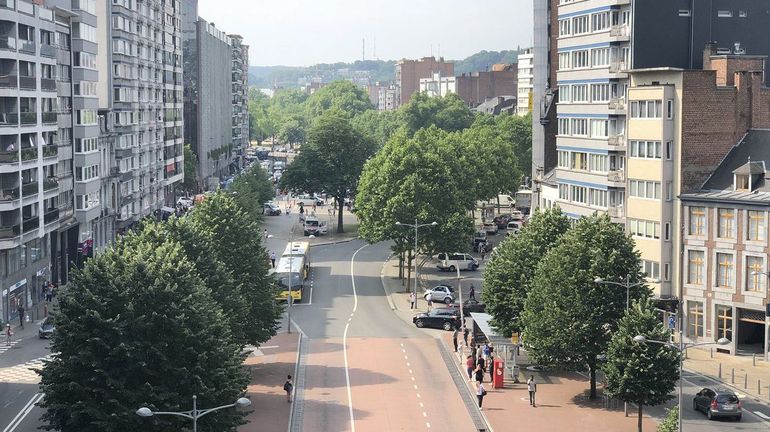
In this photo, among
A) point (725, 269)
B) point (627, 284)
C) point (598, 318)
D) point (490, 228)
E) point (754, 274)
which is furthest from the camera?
point (490, 228)

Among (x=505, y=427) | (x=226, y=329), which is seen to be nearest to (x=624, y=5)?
(x=505, y=427)

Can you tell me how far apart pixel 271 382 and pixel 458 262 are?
53.3 m

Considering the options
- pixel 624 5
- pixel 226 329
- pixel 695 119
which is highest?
pixel 624 5

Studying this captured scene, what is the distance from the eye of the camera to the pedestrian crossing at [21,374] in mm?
79200

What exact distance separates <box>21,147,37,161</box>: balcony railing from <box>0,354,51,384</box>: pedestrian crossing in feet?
69.8

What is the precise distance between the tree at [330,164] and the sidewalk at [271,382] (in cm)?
6817

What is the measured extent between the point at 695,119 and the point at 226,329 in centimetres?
4576

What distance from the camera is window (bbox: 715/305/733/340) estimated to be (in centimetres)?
9038

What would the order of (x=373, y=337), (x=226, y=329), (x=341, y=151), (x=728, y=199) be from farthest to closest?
(x=341, y=151) → (x=373, y=337) → (x=728, y=199) → (x=226, y=329)

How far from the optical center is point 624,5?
106m

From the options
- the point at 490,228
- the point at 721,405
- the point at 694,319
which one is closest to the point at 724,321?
the point at 694,319

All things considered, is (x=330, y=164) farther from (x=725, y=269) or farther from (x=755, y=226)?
(x=755, y=226)

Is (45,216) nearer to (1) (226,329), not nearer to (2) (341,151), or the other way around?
(1) (226,329)

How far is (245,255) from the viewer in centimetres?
8700
